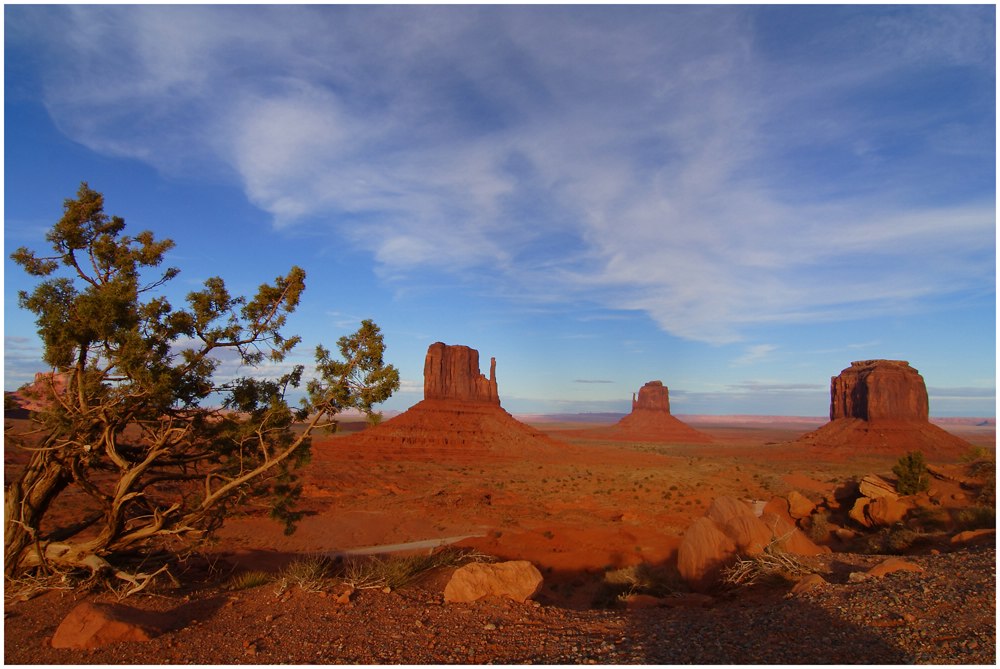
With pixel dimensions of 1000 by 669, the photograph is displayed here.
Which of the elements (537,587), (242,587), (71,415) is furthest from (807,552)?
(71,415)

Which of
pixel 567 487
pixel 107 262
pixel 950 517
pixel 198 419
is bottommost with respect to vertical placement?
pixel 567 487

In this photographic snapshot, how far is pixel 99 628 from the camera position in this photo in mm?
6789

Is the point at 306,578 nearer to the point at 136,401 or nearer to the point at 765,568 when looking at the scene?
the point at 136,401

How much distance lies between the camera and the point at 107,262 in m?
9.62

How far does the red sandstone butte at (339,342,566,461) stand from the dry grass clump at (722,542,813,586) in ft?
164

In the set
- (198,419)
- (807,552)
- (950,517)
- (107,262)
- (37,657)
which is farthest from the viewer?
(950,517)

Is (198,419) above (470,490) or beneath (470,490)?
above

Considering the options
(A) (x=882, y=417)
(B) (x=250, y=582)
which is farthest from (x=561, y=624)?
(A) (x=882, y=417)

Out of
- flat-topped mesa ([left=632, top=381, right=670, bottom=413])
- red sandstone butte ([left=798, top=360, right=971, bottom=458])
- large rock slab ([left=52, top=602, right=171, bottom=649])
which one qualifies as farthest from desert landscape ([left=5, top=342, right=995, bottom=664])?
flat-topped mesa ([left=632, top=381, right=670, bottom=413])

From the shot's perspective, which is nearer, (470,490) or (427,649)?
(427,649)

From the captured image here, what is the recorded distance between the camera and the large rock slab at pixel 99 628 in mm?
6711

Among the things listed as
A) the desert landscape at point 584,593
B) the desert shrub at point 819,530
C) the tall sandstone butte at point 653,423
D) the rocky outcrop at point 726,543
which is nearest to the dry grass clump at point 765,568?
the desert landscape at point 584,593

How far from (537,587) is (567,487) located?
28.8m

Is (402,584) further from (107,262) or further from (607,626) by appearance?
(107,262)
